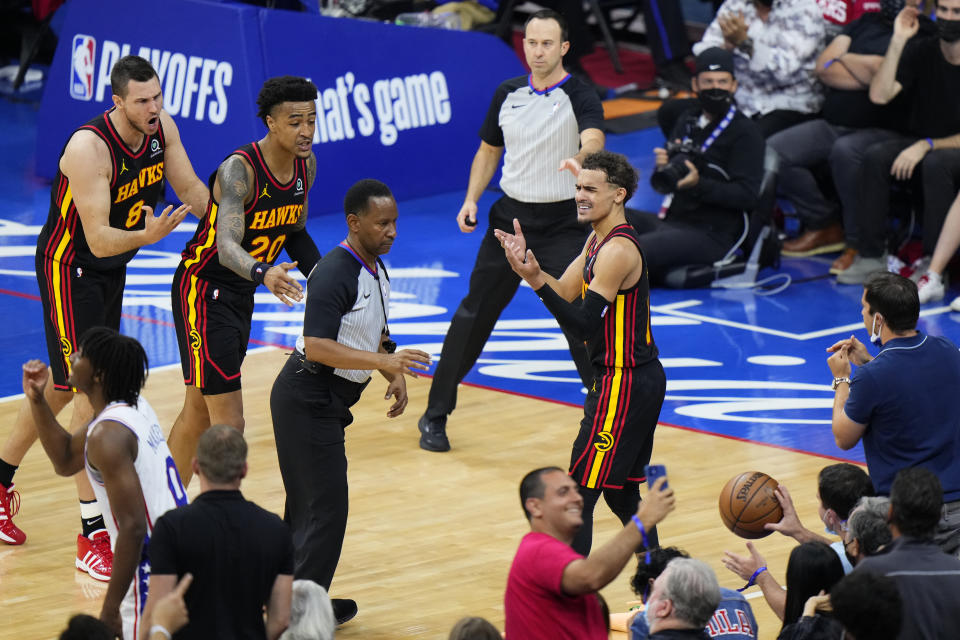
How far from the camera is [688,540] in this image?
7531 mm

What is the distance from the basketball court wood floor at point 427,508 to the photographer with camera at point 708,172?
2.82m

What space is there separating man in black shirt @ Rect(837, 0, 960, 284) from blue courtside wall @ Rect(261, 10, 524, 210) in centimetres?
427

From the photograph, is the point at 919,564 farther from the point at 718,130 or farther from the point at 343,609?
the point at 718,130

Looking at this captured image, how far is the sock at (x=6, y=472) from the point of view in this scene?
7684 mm

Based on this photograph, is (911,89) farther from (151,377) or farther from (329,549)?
(329,549)

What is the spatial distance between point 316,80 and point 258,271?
735cm

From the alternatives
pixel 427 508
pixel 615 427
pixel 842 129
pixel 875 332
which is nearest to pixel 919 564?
pixel 875 332

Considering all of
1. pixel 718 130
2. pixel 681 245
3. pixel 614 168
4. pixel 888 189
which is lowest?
pixel 681 245

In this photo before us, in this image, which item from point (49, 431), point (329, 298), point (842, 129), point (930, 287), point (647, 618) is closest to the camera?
point (647, 618)

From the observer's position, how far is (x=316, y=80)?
45.9ft

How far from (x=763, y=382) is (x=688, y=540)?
2.91 meters

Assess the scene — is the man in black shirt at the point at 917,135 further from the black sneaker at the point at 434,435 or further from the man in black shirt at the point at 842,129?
the black sneaker at the point at 434,435

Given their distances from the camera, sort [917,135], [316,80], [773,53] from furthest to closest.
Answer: [316,80] < [773,53] < [917,135]

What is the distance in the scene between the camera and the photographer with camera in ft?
39.3
